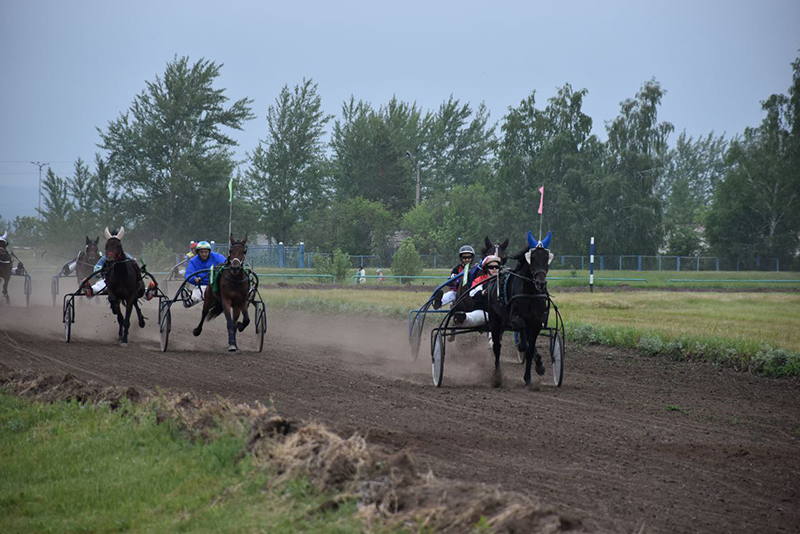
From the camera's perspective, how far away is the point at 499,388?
10586mm

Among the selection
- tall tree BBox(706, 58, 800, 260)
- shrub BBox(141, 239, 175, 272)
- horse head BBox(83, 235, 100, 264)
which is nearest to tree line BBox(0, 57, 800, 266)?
tall tree BBox(706, 58, 800, 260)

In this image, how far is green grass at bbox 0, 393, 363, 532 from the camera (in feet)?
16.1

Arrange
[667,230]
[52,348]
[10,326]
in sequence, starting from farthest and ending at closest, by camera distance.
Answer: [667,230]
[10,326]
[52,348]

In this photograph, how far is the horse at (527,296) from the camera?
1009 cm

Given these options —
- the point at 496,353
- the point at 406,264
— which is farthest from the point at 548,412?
the point at 406,264

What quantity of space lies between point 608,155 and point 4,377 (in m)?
49.1

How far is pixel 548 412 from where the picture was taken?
8719 millimetres

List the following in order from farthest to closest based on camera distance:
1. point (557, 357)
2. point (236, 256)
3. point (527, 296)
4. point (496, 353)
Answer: point (236, 256)
point (496, 353)
point (557, 357)
point (527, 296)

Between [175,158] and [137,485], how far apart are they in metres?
53.0

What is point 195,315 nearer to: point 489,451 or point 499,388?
point 499,388

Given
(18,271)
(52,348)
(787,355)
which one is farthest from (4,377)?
(18,271)

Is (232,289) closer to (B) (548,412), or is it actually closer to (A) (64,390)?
(A) (64,390)

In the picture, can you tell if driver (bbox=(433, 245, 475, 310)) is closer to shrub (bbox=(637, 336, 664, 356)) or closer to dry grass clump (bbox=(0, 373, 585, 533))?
shrub (bbox=(637, 336, 664, 356))

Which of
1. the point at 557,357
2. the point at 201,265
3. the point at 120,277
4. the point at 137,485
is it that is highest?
the point at 201,265
